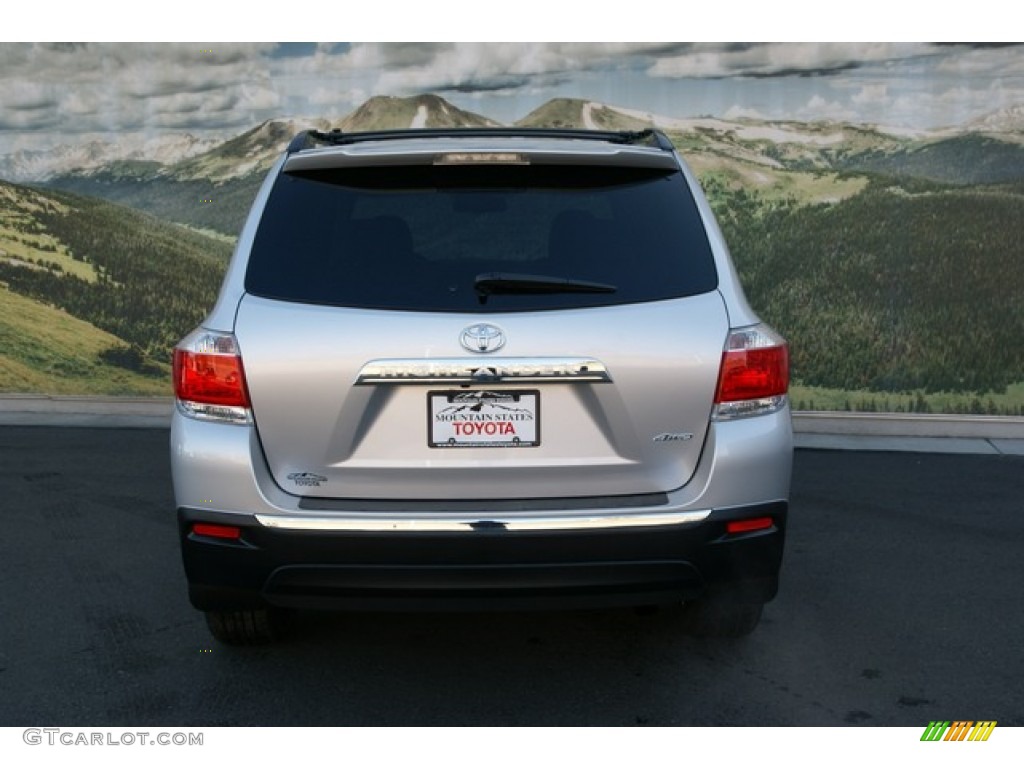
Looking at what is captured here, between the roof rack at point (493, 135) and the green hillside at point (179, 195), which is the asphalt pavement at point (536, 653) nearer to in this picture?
the roof rack at point (493, 135)

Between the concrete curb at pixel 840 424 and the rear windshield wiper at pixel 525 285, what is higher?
the rear windshield wiper at pixel 525 285

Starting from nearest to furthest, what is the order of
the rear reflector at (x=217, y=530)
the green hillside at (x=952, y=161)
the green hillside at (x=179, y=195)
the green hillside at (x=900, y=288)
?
the rear reflector at (x=217, y=530), the green hillside at (x=900, y=288), the green hillside at (x=952, y=161), the green hillside at (x=179, y=195)

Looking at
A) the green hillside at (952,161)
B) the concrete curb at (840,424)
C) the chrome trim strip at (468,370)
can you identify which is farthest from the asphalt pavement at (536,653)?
the green hillside at (952,161)

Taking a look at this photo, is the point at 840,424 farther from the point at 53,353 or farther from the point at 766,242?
the point at 53,353

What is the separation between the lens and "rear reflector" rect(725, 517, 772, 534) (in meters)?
3.74

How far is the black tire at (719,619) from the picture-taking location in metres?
4.41

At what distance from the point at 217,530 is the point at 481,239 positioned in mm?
1197

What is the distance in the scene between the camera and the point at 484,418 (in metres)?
3.65

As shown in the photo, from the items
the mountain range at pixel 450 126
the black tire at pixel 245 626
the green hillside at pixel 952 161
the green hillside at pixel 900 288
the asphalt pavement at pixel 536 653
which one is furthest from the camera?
the mountain range at pixel 450 126

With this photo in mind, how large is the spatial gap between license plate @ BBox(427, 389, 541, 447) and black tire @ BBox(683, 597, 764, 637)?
1.13 metres

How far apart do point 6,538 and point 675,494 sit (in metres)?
4.03

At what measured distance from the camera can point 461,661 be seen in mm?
4414

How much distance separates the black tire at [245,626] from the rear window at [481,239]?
4.03 ft
